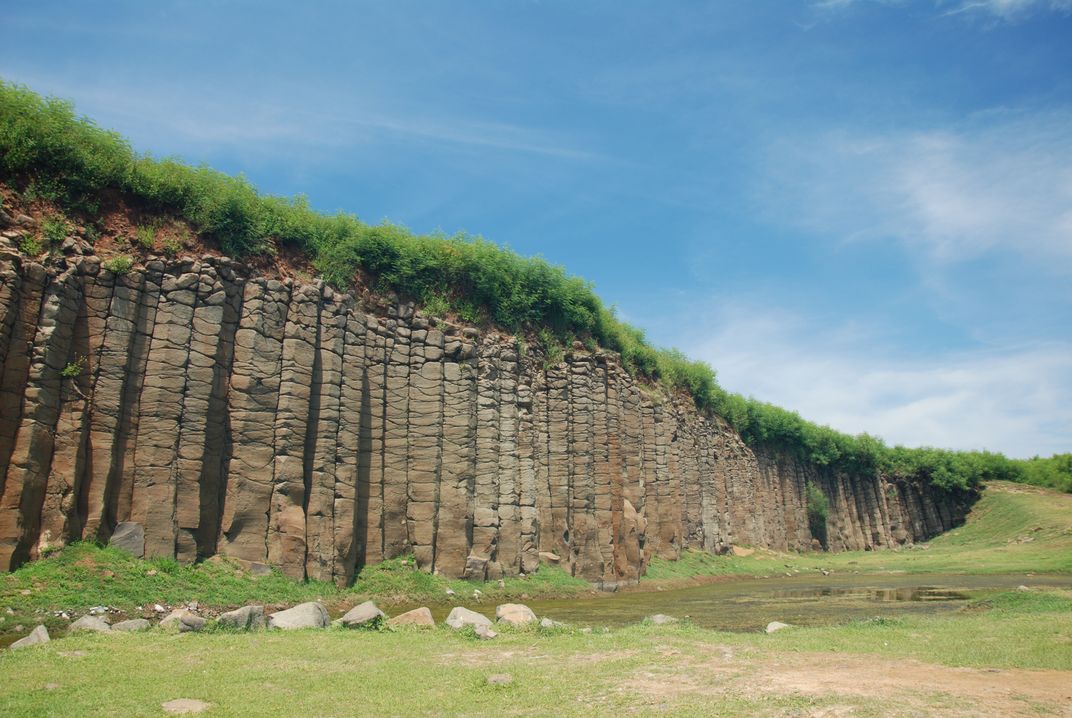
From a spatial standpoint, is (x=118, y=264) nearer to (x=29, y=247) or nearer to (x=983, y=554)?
Result: (x=29, y=247)

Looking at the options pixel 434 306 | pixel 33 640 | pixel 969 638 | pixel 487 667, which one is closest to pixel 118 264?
pixel 33 640

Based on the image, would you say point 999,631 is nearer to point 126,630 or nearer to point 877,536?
point 126,630

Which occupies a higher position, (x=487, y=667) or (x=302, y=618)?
(x=302, y=618)

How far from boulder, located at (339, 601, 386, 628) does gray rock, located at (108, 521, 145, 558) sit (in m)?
5.89

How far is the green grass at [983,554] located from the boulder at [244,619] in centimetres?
1944

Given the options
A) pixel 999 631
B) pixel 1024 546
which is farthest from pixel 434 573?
pixel 1024 546

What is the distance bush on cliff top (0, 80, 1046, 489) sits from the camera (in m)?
17.2

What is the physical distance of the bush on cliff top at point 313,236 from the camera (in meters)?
17.2

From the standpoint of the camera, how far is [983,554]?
3775cm

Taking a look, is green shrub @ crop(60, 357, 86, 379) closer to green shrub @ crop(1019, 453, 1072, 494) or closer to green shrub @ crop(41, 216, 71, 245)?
green shrub @ crop(41, 216, 71, 245)

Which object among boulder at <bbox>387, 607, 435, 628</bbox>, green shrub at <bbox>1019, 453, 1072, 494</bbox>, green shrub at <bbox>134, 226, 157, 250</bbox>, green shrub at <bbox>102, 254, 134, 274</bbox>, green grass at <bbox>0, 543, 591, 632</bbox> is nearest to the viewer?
boulder at <bbox>387, 607, 435, 628</bbox>

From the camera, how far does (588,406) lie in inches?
1137

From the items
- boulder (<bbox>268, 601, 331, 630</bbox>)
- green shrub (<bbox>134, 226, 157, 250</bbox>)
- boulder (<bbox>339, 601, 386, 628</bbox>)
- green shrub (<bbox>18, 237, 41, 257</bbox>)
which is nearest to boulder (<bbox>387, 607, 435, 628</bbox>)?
boulder (<bbox>339, 601, 386, 628</bbox>)

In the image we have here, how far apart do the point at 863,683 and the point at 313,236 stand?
1902 cm
